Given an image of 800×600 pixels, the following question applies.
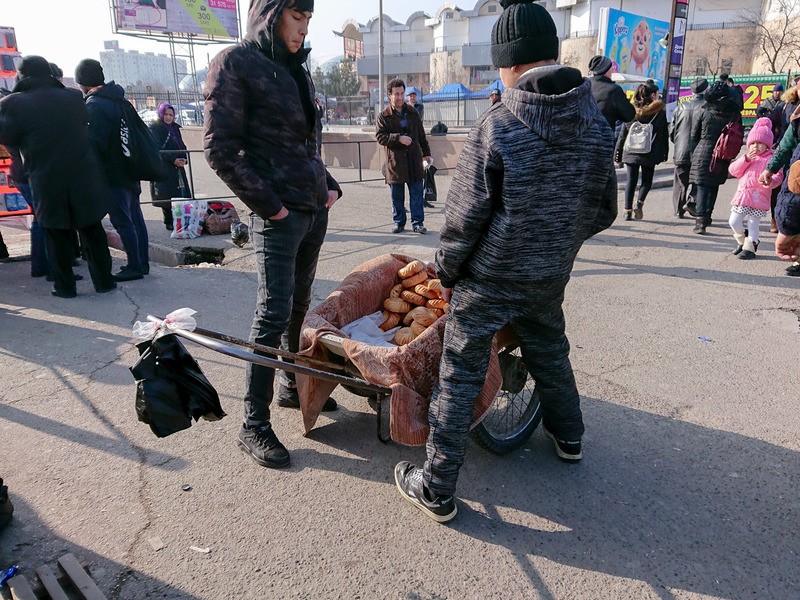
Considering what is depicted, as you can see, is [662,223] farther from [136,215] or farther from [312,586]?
[312,586]

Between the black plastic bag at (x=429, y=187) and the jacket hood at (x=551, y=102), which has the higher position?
the jacket hood at (x=551, y=102)

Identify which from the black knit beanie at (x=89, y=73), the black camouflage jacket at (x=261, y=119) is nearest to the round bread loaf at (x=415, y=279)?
the black camouflage jacket at (x=261, y=119)

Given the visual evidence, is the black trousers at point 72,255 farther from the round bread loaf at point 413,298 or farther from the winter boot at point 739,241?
the winter boot at point 739,241

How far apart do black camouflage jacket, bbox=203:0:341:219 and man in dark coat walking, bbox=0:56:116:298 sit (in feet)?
10.9

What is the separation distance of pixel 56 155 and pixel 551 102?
4801 millimetres

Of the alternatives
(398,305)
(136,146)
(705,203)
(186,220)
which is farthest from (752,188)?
(186,220)

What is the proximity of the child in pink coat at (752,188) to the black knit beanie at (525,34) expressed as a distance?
5.57m

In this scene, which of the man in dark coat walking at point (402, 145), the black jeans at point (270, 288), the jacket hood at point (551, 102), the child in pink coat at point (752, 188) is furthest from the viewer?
the man in dark coat walking at point (402, 145)

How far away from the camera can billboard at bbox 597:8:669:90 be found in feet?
85.6

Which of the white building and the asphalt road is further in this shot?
the white building

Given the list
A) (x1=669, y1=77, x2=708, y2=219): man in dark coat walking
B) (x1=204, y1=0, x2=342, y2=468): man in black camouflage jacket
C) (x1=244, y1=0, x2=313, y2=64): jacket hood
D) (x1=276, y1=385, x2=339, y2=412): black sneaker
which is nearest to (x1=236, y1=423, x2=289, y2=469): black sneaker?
(x1=204, y1=0, x2=342, y2=468): man in black camouflage jacket

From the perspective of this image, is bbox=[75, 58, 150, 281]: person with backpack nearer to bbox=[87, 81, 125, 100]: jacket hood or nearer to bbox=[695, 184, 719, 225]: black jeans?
bbox=[87, 81, 125, 100]: jacket hood

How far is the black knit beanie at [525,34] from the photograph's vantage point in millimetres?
2240

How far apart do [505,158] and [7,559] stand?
2502 millimetres
